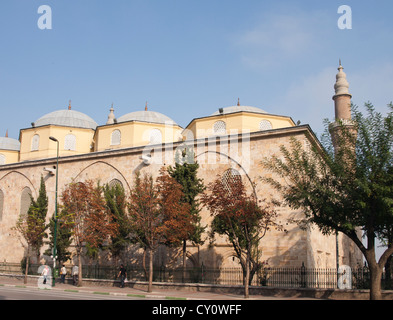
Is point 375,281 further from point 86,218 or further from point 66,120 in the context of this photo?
point 66,120

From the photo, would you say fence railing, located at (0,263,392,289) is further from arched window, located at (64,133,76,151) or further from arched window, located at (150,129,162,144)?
arched window, located at (64,133,76,151)

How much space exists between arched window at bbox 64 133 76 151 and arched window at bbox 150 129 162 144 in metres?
6.60

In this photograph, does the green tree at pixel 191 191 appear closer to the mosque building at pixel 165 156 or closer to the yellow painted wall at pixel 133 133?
the mosque building at pixel 165 156

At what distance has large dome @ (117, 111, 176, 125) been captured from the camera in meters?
30.2

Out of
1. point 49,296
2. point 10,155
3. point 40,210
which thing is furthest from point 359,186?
point 10,155

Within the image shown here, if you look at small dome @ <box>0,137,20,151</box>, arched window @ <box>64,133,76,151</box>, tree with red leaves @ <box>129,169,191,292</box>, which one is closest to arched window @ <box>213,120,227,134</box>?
tree with red leaves @ <box>129,169,191,292</box>

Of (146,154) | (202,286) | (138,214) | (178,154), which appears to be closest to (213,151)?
(178,154)

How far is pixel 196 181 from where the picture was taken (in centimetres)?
2050

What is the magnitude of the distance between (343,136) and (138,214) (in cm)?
927

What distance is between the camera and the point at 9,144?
119ft

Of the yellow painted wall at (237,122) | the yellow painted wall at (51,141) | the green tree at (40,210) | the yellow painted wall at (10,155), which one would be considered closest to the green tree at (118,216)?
the green tree at (40,210)

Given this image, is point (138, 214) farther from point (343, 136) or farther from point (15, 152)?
point (15, 152)

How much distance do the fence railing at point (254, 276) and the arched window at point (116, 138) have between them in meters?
9.53

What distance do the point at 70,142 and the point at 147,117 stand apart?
20.7 feet
